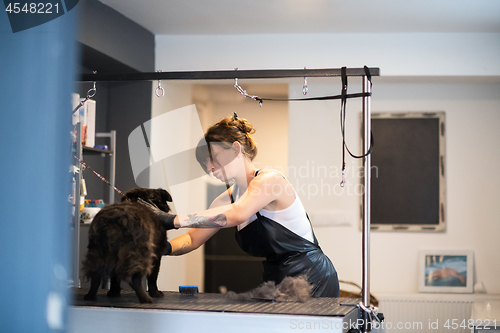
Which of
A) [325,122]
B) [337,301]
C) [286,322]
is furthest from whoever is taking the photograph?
[325,122]

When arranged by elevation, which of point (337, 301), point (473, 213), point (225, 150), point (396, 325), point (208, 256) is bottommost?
point (396, 325)

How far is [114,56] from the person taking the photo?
9.53ft

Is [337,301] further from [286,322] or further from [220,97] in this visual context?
[220,97]

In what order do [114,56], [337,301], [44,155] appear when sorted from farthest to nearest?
1. [114,56]
2. [337,301]
3. [44,155]

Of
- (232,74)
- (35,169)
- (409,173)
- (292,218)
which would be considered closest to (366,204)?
(292,218)

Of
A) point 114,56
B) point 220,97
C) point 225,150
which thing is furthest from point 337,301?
point 114,56

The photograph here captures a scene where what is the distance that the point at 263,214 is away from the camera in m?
1.66

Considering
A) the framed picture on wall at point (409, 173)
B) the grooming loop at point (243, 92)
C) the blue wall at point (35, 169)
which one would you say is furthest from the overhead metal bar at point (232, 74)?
the framed picture on wall at point (409, 173)

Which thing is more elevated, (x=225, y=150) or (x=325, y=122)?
(x=325, y=122)

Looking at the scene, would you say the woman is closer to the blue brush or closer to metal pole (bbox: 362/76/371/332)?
the blue brush

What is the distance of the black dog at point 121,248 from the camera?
1312mm

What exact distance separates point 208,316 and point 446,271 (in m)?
2.72

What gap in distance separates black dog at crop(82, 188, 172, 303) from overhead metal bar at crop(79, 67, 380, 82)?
0.51 m

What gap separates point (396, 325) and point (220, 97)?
2402 millimetres
